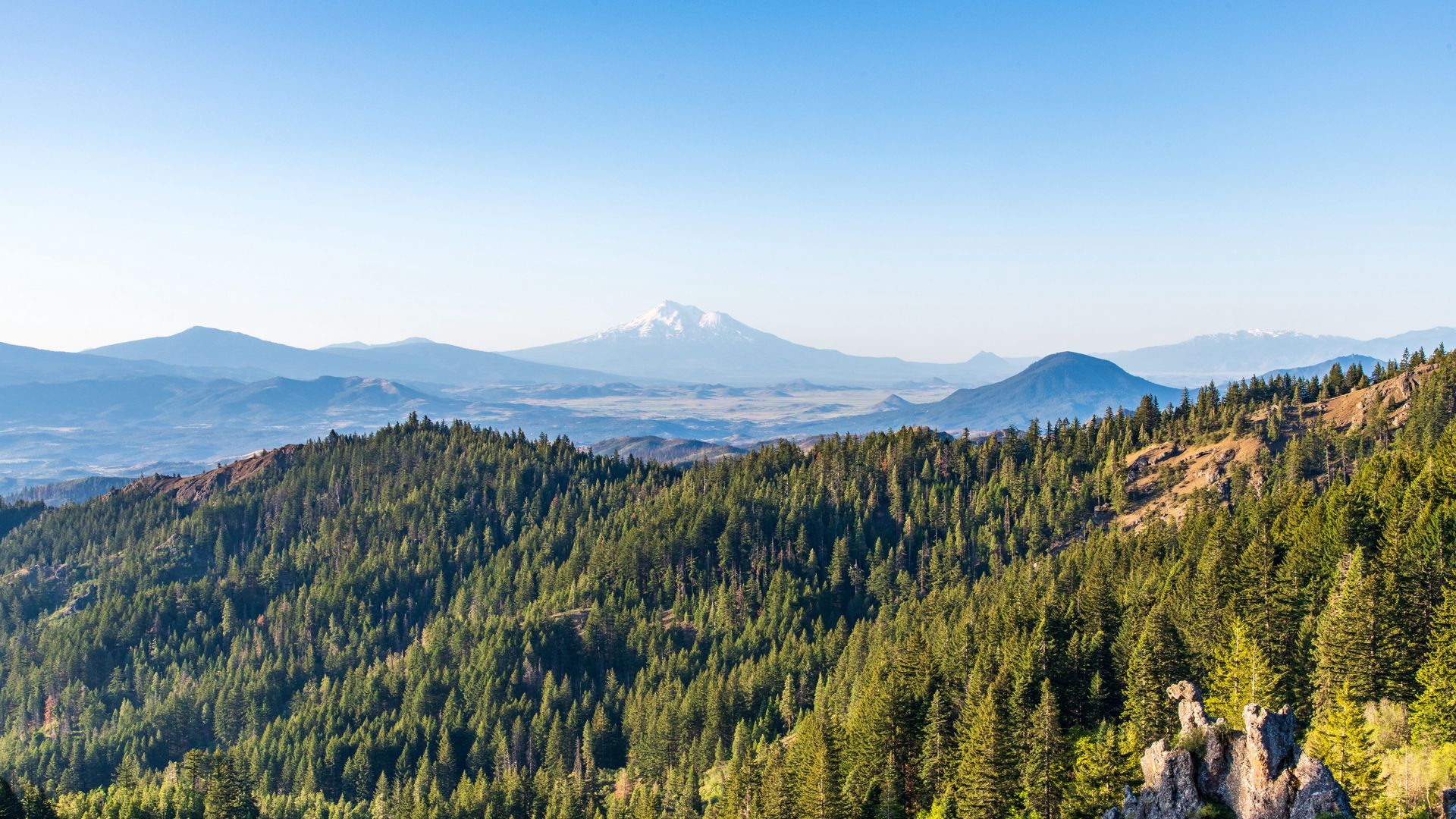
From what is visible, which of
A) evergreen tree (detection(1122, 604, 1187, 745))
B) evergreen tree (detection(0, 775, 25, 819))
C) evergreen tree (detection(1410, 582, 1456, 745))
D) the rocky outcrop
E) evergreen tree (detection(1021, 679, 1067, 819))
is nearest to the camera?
the rocky outcrop

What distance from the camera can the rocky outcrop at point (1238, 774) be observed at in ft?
151

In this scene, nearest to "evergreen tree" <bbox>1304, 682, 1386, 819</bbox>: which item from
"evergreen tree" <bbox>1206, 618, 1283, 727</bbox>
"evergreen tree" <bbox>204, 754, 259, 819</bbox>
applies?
"evergreen tree" <bbox>1206, 618, 1283, 727</bbox>

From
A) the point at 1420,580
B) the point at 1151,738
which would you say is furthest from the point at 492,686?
the point at 1420,580

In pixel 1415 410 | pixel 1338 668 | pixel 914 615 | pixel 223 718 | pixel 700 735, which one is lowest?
pixel 223 718

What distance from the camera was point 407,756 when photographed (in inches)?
5935

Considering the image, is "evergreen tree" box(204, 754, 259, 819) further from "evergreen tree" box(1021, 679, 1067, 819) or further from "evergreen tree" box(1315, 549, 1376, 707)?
"evergreen tree" box(1315, 549, 1376, 707)

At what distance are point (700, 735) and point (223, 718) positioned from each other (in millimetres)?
97969

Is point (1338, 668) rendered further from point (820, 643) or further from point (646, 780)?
point (820, 643)

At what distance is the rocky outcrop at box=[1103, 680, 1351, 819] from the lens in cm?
4594

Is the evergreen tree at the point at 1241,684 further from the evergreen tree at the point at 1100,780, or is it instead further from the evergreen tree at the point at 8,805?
the evergreen tree at the point at 8,805

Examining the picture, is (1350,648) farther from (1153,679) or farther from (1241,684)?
(1153,679)

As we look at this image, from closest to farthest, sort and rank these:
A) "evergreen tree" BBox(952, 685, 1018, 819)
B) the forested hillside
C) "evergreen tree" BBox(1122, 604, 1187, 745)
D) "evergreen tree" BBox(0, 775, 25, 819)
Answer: "evergreen tree" BBox(952, 685, 1018, 819) → the forested hillside → "evergreen tree" BBox(1122, 604, 1187, 745) → "evergreen tree" BBox(0, 775, 25, 819)

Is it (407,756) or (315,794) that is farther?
(407,756)

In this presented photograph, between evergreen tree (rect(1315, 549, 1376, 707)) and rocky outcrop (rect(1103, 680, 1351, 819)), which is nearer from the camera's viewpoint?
rocky outcrop (rect(1103, 680, 1351, 819))
